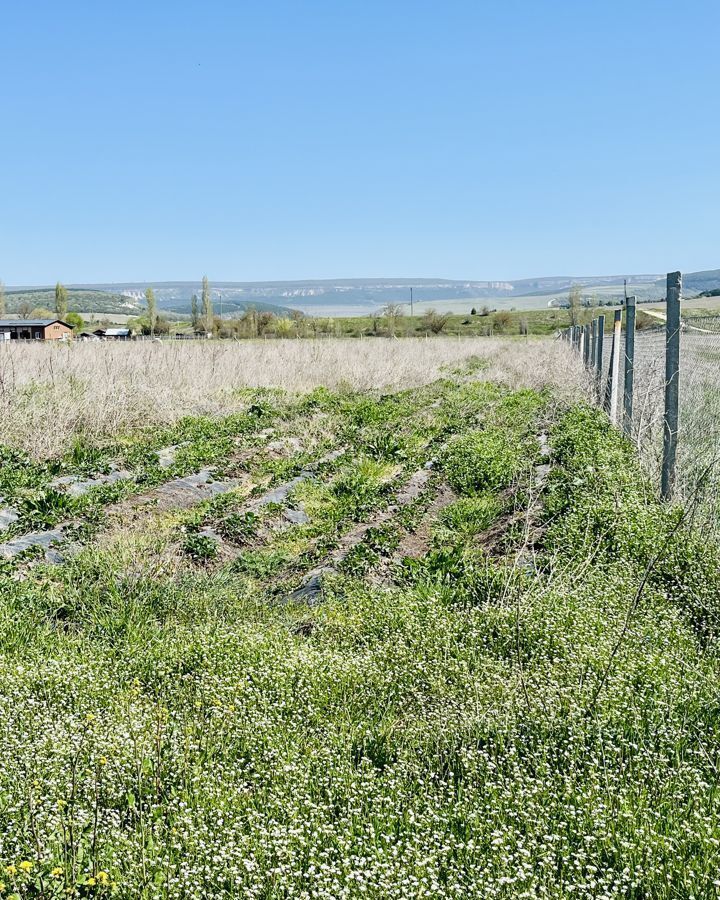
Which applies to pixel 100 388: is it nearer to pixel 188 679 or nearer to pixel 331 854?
pixel 188 679

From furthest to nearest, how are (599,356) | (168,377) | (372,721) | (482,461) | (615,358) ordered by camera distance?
(168,377), (599,356), (615,358), (482,461), (372,721)

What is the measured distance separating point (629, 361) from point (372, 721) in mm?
7171

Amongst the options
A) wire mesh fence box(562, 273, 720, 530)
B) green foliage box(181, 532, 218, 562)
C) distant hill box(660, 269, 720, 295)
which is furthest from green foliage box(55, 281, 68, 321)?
green foliage box(181, 532, 218, 562)

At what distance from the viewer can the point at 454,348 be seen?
36.2 m

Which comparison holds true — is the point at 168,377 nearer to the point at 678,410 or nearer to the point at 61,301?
the point at 678,410

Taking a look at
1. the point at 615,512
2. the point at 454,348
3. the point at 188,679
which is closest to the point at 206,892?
the point at 188,679

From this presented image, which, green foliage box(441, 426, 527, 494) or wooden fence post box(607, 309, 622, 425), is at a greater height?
Result: wooden fence post box(607, 309, 622, 425)

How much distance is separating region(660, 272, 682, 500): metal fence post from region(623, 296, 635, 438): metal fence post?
2.13 m

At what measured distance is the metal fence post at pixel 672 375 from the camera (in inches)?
294

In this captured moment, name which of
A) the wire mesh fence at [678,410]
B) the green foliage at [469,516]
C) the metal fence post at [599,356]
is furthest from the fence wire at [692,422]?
the metal fence post at [599,356]

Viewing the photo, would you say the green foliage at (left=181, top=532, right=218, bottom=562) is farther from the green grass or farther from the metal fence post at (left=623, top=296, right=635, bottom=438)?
the metal fence post at (left=623, top=296, right=635, bottom=438)

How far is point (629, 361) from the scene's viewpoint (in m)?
10.1

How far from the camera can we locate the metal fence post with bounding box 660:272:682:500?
747 cm

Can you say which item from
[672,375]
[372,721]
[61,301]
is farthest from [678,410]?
[61,301]
